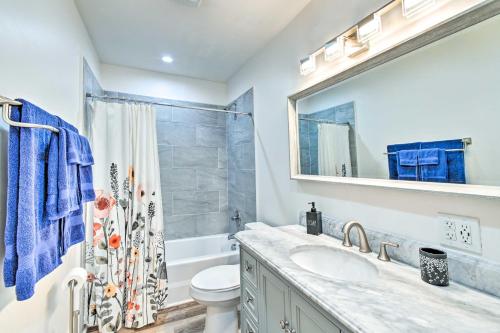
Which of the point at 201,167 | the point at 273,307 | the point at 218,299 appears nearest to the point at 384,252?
the point at 273,307

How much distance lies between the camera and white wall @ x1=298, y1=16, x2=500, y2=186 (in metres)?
0.76

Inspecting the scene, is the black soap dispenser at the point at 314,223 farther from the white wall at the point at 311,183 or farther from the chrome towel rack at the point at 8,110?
the chrome towel rack at the point at 8,110

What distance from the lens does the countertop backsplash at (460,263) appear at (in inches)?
28.9

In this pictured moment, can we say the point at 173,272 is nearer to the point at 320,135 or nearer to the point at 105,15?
the point at 320,135

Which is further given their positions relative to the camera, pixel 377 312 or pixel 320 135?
pixel 320 135

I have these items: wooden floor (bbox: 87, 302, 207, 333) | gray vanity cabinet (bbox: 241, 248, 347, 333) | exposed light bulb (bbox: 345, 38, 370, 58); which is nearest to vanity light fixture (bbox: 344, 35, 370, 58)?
Result: exposed light bulb (bbox: 345, 38, 370, 58)

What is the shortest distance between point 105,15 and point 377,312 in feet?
7.91

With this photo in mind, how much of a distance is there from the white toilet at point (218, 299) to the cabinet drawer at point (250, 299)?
30 centimetres

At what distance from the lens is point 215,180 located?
301 cm

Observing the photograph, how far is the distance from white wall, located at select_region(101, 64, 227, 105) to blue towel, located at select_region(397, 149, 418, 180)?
8.12 feet

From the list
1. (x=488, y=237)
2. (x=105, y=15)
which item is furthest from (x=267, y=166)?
(x=105, y=15)

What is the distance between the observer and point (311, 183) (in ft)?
5.14

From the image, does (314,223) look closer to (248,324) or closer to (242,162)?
(248,324)

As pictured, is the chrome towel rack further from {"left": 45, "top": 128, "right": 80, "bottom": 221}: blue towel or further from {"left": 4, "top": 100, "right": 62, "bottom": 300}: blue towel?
{"left": 45, "top": 128, "right": 80, "bottom": 221}: blue towel
